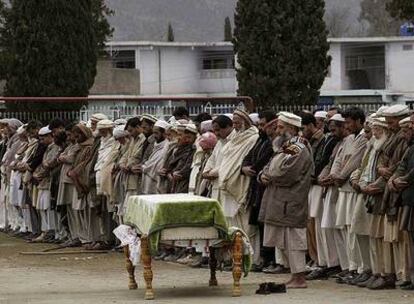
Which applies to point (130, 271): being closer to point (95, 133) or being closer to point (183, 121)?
point (183, 121)

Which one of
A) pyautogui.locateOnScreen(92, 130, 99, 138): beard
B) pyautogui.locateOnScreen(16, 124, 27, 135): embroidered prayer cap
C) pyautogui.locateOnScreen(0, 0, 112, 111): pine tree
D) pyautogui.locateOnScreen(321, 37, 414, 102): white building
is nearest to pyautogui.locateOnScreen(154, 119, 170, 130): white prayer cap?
pyautogui.locateOnScreen(92, 130, 99, 138): beard

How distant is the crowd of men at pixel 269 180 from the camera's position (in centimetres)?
1408

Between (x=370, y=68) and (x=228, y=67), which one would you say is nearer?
(x=370, y=68)

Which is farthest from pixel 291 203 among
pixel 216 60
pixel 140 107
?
pixel 216 60

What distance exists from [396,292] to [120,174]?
694 cm

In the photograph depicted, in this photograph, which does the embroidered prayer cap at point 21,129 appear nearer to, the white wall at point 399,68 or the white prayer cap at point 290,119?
the white prayer cap at point 290,119

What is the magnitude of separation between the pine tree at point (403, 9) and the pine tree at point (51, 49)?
33.6 feet

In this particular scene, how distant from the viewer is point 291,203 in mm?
14211

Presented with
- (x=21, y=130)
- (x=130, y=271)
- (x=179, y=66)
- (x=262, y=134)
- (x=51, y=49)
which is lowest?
(x=130, y=271)

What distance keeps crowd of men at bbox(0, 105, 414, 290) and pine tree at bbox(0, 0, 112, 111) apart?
13.5m

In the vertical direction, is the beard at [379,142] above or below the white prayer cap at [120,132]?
above

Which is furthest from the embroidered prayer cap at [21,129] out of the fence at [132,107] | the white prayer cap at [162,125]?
the white prayer cap at [162,125]

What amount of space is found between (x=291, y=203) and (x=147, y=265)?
1883 mm

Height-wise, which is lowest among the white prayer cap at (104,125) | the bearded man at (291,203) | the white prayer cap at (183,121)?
the bearded man at (291,203)
